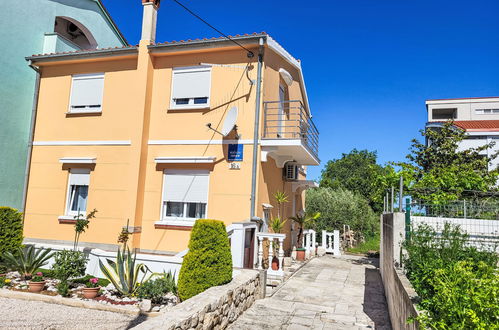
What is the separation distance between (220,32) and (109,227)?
22.7 feet

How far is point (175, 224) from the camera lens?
10.1 m

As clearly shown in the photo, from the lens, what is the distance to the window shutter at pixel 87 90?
1159 cm

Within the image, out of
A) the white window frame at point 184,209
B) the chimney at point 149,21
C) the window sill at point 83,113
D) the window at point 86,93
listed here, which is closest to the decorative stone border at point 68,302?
the white window frame at point 184,209

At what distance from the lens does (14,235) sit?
9.49 m

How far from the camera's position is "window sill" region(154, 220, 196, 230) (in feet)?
32.9

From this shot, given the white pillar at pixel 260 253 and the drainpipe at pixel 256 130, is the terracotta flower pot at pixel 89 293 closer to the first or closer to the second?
the white pillar at pixel 260 253

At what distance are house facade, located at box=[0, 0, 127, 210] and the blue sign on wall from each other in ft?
24.7

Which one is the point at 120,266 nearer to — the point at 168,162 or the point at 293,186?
the point at 168,162

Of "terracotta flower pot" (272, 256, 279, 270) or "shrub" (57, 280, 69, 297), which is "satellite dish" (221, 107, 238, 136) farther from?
"shrub" (57, 280, 69, 297)

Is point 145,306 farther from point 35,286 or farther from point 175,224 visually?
point 175,224

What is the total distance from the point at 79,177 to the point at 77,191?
19.4 inches

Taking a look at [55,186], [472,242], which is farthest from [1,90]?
[472,242]

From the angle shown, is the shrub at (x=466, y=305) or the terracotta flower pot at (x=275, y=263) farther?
the terracotta flower pot at (x=275, y=263)

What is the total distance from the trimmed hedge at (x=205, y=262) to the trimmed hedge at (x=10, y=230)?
20.2ft
